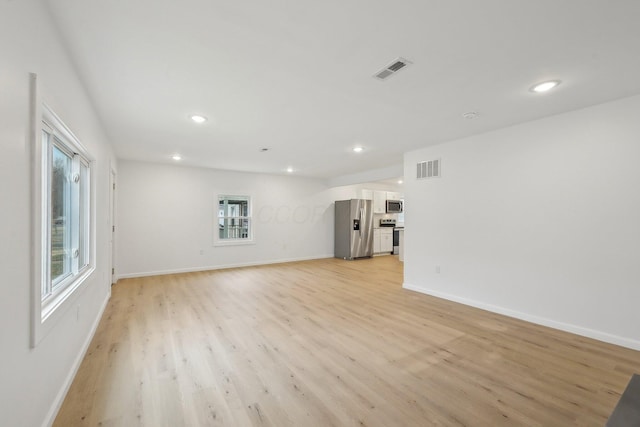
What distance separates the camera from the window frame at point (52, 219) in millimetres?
1415

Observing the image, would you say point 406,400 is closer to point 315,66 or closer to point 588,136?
point 315,66

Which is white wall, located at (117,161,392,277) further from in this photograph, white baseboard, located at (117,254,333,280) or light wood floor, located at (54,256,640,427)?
light wood floor, located at (54,256,640,427)

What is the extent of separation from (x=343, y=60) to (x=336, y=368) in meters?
2.56

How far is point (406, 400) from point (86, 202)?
3550 mm

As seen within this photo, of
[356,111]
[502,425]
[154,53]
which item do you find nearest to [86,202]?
[154,53]

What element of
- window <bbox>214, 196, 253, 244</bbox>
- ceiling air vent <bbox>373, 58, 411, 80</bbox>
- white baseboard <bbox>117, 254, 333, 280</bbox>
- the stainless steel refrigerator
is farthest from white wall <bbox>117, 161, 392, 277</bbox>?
ceiling air vent <bbox>373, 58, 411, 80</bbox>

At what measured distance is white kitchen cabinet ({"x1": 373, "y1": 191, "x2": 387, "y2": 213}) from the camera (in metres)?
9.35

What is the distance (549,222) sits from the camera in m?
3.27

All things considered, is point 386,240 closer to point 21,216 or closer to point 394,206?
point 394,206

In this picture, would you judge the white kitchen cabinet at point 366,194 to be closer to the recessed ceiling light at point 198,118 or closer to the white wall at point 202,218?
the white wall at point 202,218

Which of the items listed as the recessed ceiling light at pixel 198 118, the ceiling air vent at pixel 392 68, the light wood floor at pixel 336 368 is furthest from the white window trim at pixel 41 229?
the ceiling air vent at pixel 392 68

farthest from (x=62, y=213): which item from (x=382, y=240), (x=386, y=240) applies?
(x=386, y=240)

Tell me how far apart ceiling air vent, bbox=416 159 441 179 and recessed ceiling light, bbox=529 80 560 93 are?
1.90 metres

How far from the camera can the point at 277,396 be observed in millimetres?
1983
